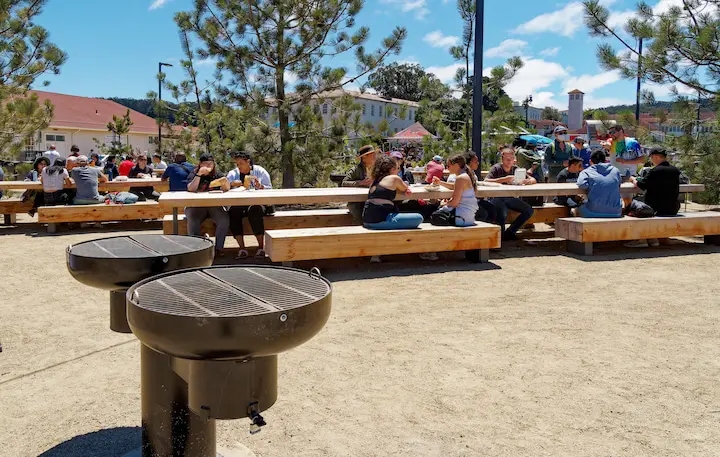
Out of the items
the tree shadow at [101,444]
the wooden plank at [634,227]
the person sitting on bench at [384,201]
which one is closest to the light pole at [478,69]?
the wooden plank at [634,227]

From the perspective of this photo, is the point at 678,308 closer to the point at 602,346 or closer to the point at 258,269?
the point at 602,346

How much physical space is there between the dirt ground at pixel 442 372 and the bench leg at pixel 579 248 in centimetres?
118

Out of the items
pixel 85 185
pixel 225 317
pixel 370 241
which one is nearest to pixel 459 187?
pixel 370 241

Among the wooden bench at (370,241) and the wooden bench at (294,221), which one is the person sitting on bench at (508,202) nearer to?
the wooden bench at (370,241)

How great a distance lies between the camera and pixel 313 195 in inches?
261

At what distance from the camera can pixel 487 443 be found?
2.71 m

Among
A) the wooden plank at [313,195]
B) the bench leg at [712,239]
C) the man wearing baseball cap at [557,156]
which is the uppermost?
the man wearing baseball cap at [557,156]

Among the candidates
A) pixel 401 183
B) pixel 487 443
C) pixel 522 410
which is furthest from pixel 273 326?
pixel 401 183

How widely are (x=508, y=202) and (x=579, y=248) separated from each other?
3.60 ft

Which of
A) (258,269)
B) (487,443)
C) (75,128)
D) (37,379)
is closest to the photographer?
(258,269)

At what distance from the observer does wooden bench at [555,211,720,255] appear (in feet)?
23.3

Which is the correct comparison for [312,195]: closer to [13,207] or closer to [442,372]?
[442,372]

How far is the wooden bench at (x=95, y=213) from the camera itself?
874cm

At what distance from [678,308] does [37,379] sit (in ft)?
15.5
